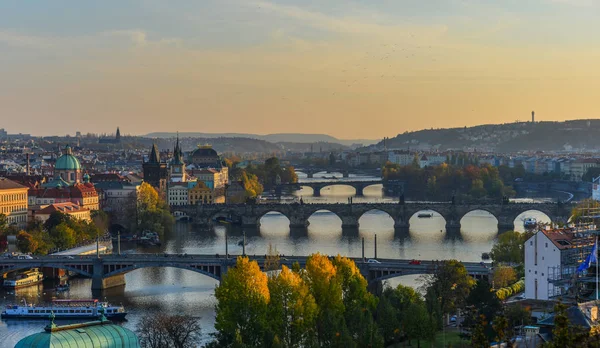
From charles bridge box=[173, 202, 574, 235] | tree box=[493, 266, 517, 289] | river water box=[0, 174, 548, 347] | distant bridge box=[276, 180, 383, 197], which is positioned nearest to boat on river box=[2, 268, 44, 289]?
river water box=[0, 174, 548, 347]

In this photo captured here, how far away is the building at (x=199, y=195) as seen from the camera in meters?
80.8

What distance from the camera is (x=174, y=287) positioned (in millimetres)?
40875

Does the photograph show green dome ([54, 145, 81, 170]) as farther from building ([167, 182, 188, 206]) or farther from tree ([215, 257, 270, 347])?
tree ([215, 257, 270, 347])

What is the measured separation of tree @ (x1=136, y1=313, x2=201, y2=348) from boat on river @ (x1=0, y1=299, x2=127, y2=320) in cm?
512

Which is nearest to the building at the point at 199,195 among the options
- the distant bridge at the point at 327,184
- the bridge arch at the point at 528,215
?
the distant bridge at the point at 327,184

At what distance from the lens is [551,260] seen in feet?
102

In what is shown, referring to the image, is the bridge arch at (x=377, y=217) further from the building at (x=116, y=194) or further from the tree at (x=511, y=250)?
the tree at (x=511, y=250)

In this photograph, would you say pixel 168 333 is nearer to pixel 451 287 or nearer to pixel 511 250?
pixel 451 287

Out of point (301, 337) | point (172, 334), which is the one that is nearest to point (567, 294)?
point (301, 337)

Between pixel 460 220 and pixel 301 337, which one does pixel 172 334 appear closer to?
pixel 301 337

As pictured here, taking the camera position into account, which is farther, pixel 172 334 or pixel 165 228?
pixel 165 228

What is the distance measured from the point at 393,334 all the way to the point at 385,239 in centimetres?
3017

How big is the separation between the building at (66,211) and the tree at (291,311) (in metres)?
30.3

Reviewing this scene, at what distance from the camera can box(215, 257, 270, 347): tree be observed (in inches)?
1059
